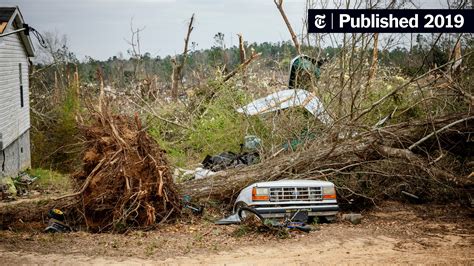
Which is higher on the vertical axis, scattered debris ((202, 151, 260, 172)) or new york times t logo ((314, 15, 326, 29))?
new york times t logo ((314, 15, 326, 29))

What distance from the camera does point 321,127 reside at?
11.4m

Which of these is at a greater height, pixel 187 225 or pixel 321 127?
pixel 321 127

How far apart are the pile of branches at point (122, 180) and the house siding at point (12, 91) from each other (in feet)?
26.8

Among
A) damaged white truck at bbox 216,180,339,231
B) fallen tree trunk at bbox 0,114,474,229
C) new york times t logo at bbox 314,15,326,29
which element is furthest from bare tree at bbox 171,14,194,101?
damaged white truck at bbox 216,180,339,231

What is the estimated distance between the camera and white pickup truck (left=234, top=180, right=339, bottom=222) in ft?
28.2

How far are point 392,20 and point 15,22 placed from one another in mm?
13876

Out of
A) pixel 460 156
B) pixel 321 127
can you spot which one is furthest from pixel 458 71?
pixel 321 127

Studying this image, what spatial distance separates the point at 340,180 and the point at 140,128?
3.69 m

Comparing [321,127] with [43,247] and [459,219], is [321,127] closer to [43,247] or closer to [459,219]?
[459,219]

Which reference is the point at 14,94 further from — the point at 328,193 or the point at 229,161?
the point at 328,193

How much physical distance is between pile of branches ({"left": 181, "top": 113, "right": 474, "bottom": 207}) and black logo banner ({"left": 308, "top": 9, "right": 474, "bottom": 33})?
2.28m

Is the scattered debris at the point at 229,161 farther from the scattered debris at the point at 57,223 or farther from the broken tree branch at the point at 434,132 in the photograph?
the scattered debris at the point at 57,223

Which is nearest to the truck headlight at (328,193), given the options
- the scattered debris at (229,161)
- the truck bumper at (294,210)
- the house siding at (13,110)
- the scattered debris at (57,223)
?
the truck bumper at (294,210)

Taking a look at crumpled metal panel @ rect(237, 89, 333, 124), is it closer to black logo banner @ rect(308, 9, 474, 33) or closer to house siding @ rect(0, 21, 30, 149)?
black logo banner @ rect(308, 9, 474, 33)
